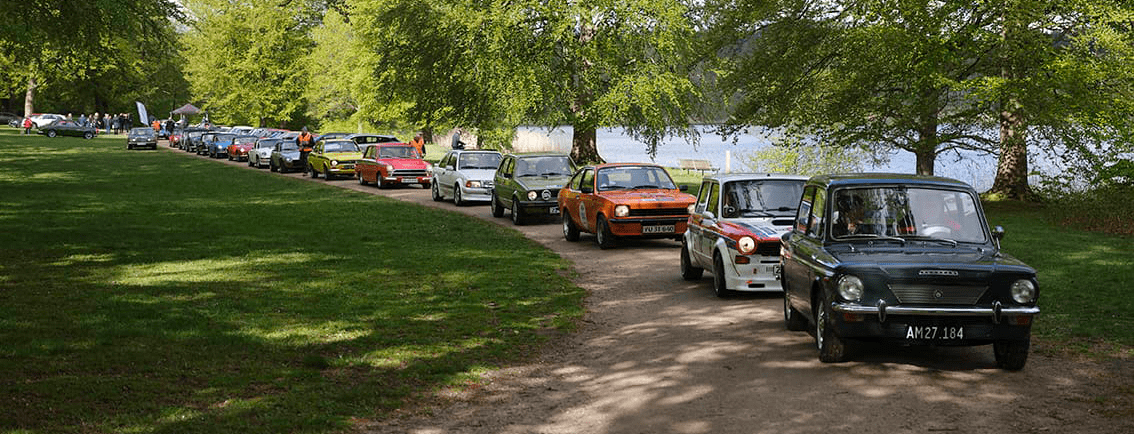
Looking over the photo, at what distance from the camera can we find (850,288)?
8.74m

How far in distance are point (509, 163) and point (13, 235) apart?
10645 mm

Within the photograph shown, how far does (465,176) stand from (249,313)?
18.3 meters

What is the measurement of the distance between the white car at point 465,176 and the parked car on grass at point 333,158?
10050 mm

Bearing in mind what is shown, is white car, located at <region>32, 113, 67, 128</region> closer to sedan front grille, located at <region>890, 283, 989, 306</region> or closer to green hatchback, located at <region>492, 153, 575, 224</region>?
green hatchback, located at <region>492, 153, 575, 224</region>

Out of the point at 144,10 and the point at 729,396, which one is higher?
the point at 144,10

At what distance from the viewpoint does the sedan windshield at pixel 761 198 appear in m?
14.2

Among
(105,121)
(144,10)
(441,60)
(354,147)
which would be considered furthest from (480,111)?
(105,121)

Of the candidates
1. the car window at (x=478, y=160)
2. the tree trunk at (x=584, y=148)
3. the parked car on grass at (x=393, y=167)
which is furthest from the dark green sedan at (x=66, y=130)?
the car window at (x=478, y=160)

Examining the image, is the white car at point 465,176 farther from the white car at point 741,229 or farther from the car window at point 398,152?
the white car at point 741,229

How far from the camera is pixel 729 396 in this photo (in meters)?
8.22

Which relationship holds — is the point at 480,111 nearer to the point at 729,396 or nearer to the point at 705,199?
the point at 705,199

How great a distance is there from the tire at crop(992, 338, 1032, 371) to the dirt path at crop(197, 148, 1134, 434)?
0.09 m

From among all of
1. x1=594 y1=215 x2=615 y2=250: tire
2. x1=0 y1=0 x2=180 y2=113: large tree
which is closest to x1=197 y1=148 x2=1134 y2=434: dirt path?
x1=594 y1=215 x2=615 y2=250: tire

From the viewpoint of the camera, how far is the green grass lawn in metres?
8.06
